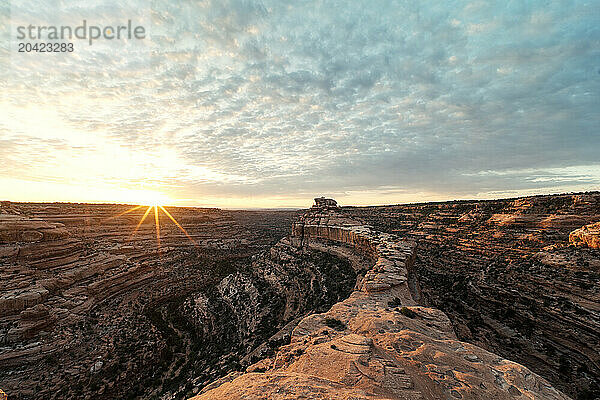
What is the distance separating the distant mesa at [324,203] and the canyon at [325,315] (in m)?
7.20

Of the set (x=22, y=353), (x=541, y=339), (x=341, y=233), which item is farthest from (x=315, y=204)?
(x=22, y=353)

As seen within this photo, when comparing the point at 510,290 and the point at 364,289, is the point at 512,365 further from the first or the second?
the point at 510,290

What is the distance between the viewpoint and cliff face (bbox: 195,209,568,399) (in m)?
5.75

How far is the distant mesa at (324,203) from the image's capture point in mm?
44219

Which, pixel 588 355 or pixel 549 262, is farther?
pixel 549 262

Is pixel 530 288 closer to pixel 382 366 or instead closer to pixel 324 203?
pixel 382 366

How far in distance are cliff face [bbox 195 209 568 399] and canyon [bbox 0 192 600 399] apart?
0.19ft

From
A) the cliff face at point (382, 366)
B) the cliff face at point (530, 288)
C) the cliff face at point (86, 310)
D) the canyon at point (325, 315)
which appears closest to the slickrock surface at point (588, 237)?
the canyon at point (325, 315)

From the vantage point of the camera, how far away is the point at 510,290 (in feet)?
61.6

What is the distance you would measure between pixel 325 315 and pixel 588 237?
2378cm

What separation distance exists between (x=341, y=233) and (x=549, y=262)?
20713mm

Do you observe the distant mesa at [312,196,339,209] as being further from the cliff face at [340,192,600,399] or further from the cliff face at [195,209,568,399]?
the cliff face at [195,209,568,399]

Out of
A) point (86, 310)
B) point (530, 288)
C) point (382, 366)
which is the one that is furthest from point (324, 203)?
point (382, 366)

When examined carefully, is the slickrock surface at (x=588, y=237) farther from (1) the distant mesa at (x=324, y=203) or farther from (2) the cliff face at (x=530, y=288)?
(1) the distant mesa at (x=324, y=203)
